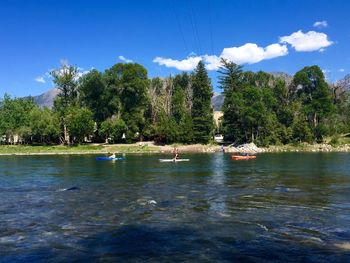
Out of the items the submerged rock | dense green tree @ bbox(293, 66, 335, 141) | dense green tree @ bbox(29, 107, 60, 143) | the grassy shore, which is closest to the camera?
the submerged rock

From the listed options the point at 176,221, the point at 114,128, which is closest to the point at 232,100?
the point at 114,128

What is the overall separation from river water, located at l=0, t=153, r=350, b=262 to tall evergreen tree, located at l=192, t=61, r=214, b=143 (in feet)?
255

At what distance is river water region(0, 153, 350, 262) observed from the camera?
63.1 ft

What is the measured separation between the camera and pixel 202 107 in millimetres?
125688

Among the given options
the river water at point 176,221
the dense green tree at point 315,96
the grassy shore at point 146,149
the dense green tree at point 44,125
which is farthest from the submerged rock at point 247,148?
the river water at point 176,221

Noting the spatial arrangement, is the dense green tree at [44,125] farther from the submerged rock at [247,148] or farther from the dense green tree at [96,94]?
the submerged rock at [247,148]

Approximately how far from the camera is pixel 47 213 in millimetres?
28312

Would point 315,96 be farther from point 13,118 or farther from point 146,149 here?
point 13,118

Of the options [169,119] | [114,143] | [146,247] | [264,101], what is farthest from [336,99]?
[146,247]

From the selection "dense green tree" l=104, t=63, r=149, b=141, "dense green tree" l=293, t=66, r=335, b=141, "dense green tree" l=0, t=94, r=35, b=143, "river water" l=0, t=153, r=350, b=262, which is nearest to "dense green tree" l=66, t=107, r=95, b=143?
"dense green tree" l=104, t=63, r=149, b=141

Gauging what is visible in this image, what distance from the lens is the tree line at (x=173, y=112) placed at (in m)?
120

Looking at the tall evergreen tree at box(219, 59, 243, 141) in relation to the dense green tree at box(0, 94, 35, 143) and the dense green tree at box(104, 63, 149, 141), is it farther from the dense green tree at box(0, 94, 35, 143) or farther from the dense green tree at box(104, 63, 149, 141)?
the dense green tree at box(0, 94, 35, 143)

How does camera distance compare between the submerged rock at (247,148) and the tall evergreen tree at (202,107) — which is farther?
the tall evergreen tree at (202,107)

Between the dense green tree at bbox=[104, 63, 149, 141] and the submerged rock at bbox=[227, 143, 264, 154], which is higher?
the dense green tree at bbox=[104, 63, 149, 141]
